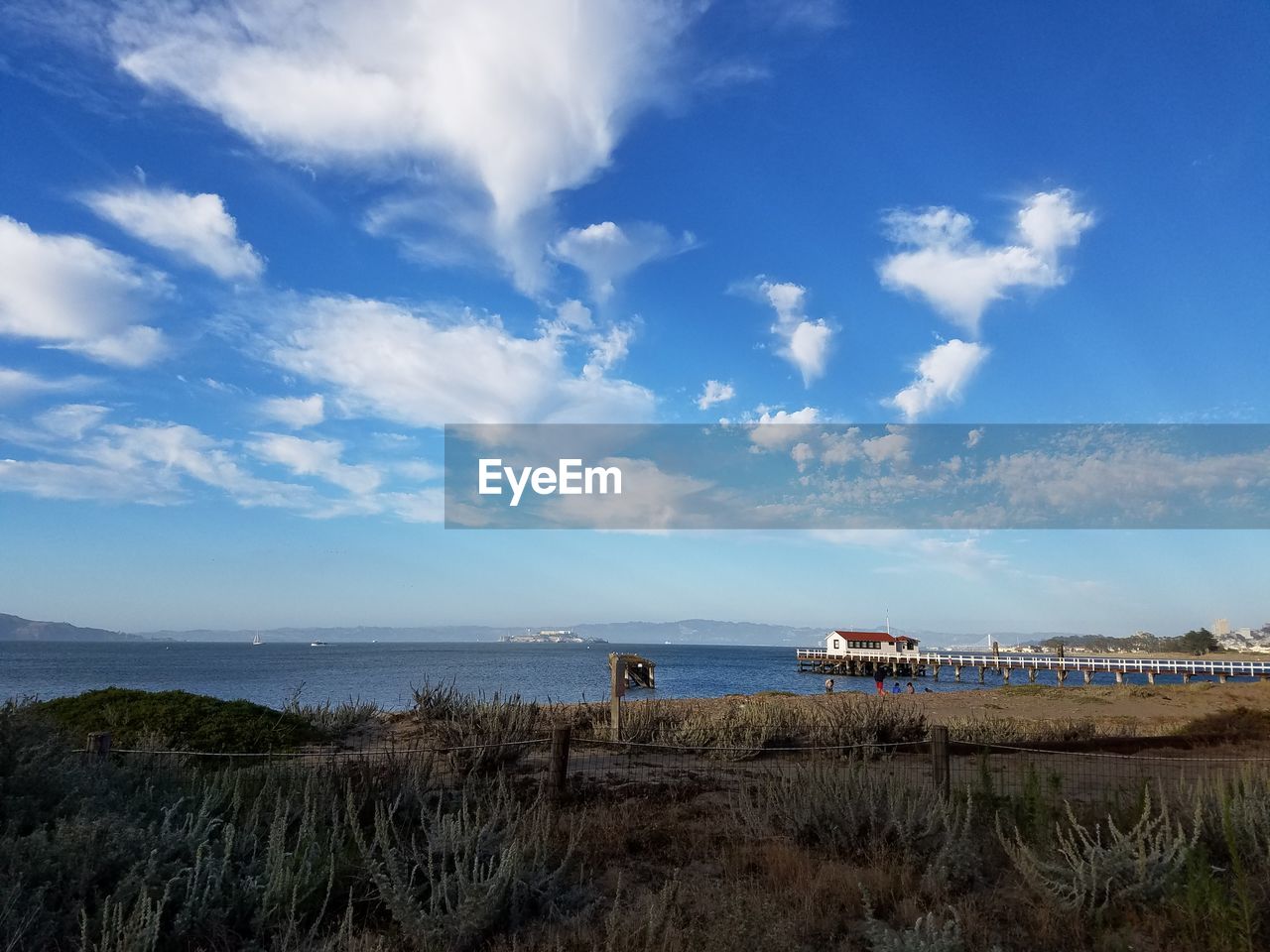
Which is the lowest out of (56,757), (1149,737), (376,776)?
(1149,737)

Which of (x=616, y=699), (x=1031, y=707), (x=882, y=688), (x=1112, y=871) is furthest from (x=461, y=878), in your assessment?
(x=882, y=688)

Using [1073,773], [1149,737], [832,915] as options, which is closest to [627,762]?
[1073,773]

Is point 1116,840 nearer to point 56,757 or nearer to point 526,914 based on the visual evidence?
point 526,914

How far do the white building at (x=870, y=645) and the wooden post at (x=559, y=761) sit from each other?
72.2m

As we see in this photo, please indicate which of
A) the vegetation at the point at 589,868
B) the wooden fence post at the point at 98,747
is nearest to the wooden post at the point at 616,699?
the vegetation at the point at 589,868

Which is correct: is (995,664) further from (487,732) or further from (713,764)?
(487,732)

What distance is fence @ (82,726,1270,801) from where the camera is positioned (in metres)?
7.98

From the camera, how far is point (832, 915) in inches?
208

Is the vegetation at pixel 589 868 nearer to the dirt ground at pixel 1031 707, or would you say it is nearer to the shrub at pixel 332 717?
the dirt ground at pixel 1031 707

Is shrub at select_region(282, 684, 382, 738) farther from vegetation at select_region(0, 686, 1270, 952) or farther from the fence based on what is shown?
vegetation at select_region(0, 686, 1270, 952)

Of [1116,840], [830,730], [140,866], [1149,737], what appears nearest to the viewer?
[140,866]

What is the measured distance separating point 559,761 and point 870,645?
73.4 m

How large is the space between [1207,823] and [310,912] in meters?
6.60

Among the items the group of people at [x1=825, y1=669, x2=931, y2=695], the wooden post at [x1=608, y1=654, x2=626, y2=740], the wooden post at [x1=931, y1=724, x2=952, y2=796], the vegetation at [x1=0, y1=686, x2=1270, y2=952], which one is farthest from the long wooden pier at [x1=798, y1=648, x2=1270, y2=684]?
the vegetation at [x1=0, y1=686, x2=1270, y2=952]
